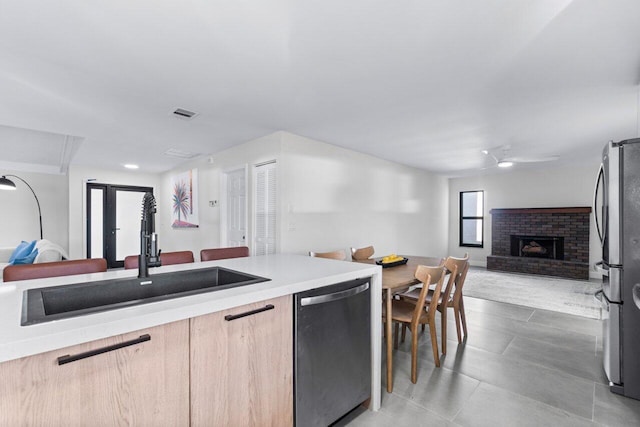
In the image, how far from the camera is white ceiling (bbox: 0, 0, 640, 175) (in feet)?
5.35

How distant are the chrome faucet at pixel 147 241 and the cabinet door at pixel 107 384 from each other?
1.80 ft

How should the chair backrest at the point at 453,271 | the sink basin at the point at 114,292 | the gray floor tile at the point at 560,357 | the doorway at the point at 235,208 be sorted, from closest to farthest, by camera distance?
1. the sink basin at the point at 114,292
2. the gray floor tile at the point at 560,357
3. the chair backrest at the point at 453,271
4. the doorway at the point at 235,208

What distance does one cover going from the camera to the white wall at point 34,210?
19.7 ft

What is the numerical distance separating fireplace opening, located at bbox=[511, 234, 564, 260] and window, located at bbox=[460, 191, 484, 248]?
78 cm

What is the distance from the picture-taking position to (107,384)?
988 mm

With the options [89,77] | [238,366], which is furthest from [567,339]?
[89,77]

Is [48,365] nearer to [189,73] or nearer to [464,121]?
[189,73]

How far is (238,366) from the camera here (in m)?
1.30

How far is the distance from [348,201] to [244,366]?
3.57 m

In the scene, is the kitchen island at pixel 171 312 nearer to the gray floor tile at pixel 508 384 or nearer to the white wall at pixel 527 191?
the gray floor tile at pixel 508 384

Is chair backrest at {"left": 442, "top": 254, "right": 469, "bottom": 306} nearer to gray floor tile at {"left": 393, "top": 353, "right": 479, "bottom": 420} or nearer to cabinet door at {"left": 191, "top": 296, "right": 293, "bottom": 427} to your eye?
gray floor tile at {"left": 393, "top": 353, "right": 479, "bottom": 420}

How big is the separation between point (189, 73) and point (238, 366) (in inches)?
81.8

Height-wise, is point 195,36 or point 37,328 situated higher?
point 195,36

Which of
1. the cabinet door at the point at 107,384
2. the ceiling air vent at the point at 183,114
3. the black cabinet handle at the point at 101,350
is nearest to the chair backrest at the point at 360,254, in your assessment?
the ceiling air vent at the point at 183,114
